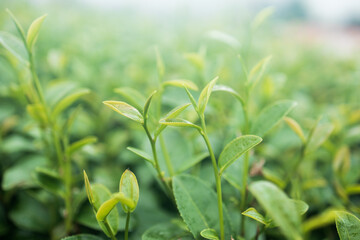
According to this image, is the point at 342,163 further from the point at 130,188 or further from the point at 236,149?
the point at 130,188

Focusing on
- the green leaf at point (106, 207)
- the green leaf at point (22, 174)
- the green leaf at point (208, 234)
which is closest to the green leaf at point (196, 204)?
the green leaf at point (208, 234)

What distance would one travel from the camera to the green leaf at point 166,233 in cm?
58

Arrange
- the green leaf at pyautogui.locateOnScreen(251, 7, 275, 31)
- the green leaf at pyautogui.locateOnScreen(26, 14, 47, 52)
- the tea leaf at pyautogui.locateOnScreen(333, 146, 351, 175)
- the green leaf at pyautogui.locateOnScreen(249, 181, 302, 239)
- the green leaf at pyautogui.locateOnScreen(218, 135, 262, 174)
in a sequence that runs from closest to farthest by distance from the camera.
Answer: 1. the green leaf at pyautogui.locateOnScreen(249, 181, 302, 239)
2. the green leaf at pyautogui.locateOnScreen(218, 135, 262, 174)
3. the green leaf at pyautogui.locateOnScreen(26, 14, 47, 52)
4. the green leaf at pyautogui.locateOnScreen(251, 7, 275, 31)
5. the tea leaf at pyautogui.locateOnScreen(333, 146, 351, 175)

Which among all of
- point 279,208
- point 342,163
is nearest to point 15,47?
point 279,208

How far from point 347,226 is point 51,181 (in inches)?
27.6

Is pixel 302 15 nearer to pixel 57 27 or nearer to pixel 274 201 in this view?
pixel 57 27

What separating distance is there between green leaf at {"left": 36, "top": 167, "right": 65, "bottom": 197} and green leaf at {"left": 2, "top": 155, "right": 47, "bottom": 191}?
42 mm

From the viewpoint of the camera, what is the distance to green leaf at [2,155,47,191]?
2.42 ft

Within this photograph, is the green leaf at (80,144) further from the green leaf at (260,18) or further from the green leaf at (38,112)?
the green leaf at (260,18)

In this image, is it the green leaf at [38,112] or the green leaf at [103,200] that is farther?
the green leaf at [38,112]

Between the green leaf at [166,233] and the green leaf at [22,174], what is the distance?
374 millimetres

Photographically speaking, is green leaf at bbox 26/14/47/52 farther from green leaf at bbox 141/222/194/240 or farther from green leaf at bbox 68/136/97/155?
green leaf at bbox 141/222/194/240

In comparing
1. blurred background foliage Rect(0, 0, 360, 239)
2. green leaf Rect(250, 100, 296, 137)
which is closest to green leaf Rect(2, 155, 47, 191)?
blurred background foliage Rect(0, 0, 360, 239)

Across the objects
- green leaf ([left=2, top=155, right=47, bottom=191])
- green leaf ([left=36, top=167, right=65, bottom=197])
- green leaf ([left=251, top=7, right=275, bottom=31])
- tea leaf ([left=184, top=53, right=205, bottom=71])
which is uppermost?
green leaf ([left=251, top=7, right=275, bottom=31])
